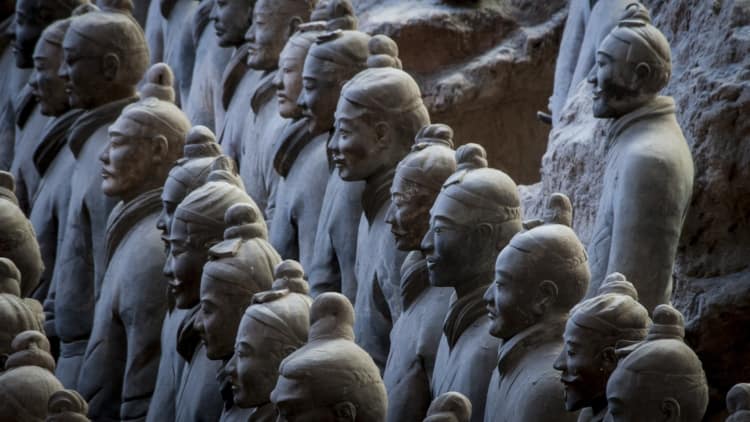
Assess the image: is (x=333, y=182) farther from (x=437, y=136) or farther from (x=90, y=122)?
(x=90, y=122)

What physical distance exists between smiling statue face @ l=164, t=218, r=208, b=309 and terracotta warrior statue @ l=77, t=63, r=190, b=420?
0.66 metres

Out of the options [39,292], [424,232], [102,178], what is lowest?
[39,292]

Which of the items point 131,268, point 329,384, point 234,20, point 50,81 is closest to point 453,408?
point 329,384

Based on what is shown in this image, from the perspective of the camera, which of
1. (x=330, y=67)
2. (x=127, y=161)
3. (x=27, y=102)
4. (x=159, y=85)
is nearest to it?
(x=330, y=67)

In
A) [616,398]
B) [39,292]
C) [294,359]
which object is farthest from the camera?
[39,292]

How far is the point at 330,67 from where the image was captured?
447 inches

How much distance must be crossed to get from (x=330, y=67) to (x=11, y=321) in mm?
1770

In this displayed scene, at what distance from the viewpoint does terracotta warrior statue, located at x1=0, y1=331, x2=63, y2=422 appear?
32.9ft

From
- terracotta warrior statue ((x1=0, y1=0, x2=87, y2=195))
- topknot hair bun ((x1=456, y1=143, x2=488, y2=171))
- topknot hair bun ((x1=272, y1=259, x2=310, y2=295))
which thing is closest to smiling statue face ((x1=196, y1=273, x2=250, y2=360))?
topknot hair bun ((x1=272, y1=259, x2=310, y2=295))

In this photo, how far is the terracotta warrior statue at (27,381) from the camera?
10.0 m

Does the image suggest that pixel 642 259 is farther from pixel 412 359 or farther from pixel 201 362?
pixel 201 362

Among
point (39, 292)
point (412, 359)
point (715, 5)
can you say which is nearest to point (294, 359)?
point (412, 359)

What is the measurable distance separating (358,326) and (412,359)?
0.72 m

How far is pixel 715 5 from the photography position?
10492 mm
